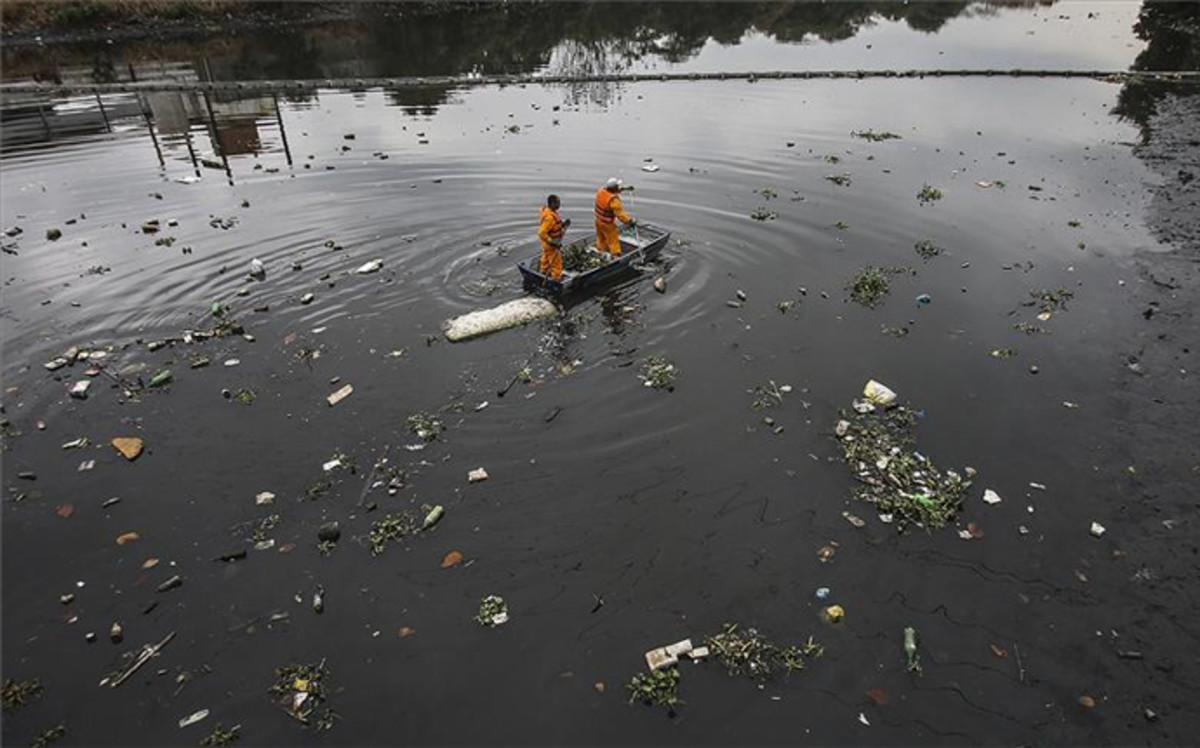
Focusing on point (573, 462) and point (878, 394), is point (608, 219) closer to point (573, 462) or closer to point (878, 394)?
point (573, 462)

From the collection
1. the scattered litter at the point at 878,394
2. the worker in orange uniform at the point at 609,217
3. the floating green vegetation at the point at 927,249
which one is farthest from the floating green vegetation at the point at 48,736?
the floating green vegetation at the point at 927,249

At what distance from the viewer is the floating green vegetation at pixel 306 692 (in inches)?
234

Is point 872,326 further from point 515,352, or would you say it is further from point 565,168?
point 565,168

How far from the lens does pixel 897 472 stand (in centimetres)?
835

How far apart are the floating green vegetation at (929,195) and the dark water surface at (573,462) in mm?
414

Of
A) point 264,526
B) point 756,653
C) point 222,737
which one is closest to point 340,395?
point 264,526

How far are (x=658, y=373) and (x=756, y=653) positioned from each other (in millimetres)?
4800

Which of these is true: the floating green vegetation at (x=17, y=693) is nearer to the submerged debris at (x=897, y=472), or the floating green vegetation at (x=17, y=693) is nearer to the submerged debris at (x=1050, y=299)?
the submerged debris at (x=897, y=472)

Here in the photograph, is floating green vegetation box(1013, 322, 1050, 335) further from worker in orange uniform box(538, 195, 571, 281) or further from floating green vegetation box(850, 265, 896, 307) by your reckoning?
worker in orange uniform box(538, 195, 571, 281)

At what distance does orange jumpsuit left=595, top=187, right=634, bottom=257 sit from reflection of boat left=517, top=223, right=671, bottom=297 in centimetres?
20

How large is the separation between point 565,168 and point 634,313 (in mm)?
8677

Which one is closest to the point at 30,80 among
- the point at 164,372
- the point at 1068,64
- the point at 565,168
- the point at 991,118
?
the point at 565,168

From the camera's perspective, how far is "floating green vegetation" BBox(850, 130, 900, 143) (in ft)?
70.5

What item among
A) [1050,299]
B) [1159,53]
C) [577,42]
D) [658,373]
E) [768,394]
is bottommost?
[768,394]
